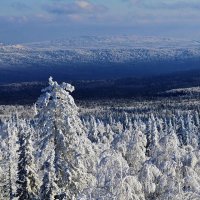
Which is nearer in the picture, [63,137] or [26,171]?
[63,137]

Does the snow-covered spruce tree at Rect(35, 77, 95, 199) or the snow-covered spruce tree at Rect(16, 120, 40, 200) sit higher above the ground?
the snow-covered spruce tree at Rect(35, 77, 95, 199)

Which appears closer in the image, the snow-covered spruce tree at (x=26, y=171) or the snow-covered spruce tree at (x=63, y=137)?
the snow-covered spruce tree at (x=63, y=137)

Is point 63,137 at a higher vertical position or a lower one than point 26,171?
higher

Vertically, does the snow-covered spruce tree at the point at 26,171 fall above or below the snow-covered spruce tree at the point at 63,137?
below

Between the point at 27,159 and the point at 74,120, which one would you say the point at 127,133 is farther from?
the point at 74,120

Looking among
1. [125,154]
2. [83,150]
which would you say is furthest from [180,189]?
[125,154]
